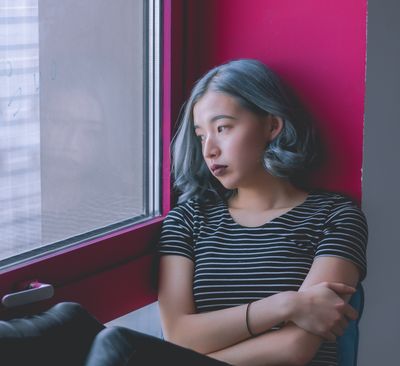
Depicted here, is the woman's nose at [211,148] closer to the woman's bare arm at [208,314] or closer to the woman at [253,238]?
Answer: the woman at [253,238]

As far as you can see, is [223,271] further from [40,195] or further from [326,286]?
[40,195]

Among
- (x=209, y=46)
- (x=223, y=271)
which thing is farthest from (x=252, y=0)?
(x=223, y=271)

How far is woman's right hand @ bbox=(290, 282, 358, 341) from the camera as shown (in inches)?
62.3

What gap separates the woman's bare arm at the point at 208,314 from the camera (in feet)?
5.21

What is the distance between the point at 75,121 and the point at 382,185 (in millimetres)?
693

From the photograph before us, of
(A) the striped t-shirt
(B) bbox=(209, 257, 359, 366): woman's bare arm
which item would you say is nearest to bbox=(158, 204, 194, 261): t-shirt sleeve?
(A) the striped t-shirt

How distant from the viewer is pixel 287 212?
1.75m

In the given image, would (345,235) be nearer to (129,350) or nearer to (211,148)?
(211,148)

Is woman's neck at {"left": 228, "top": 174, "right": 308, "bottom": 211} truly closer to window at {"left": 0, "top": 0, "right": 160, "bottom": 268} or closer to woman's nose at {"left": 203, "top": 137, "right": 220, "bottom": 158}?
woman's nose at {"left": 203, "top": 137, "right": 220, "bottom": 158}

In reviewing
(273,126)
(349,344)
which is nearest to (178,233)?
(273,126)

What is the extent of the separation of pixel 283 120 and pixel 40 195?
0.52m

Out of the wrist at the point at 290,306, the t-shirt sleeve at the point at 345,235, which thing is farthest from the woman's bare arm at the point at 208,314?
the t-shirt sleeve at the point at 345,235

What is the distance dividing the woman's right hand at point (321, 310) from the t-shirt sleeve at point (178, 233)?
0.88 ft

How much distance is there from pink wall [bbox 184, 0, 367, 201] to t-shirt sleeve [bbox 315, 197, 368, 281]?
11 cm
